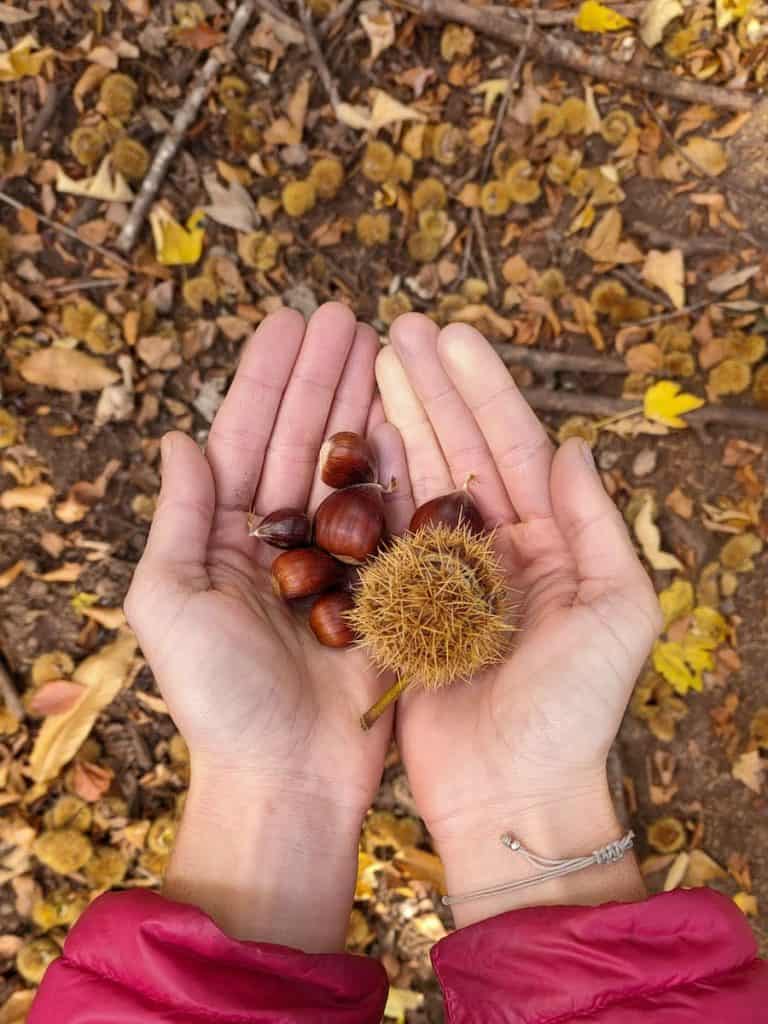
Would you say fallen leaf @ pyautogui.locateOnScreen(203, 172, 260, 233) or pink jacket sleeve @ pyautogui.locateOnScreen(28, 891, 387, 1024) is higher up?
fallen leaf @ pyautogui.locateOnScreen(203, 172, 260, 233)

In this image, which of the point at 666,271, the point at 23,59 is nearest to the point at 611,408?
the point at 666,271

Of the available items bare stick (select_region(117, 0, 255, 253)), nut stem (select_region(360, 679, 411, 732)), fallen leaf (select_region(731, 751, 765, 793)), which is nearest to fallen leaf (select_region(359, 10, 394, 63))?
bare stick (select_region(117, 0, 255, 253))

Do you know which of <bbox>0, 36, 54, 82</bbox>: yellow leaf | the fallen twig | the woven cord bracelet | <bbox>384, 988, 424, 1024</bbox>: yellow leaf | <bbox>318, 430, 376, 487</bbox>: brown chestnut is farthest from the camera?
the fallen twig

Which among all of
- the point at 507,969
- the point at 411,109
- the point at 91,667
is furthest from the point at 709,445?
the point at 91,667

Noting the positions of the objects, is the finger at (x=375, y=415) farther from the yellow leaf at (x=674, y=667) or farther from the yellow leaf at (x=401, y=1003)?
the yellow leaf at (x=401, y=1003)

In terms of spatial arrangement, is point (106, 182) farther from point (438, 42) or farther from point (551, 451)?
point (551, 451)

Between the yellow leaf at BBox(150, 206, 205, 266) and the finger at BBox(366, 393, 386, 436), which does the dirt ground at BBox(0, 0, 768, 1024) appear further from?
the finger at BBox(366, 393, 386, 436)

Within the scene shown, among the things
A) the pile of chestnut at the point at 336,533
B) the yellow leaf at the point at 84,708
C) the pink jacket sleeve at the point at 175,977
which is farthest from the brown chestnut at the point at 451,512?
the yellow leaf at the point at 84,708
